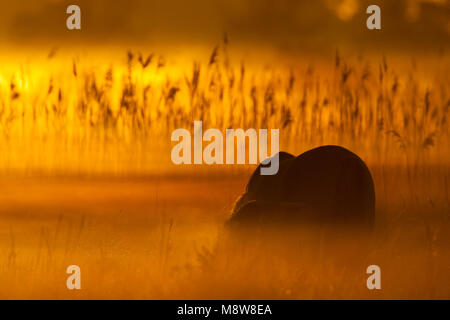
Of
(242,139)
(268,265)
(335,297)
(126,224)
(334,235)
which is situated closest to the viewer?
(335,297)

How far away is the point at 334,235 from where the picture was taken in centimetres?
684

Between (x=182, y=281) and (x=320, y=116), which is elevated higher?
(x=320, y=116)

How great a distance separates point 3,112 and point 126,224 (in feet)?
7.73

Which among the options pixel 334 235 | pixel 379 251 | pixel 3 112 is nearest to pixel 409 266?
pixel 379 251

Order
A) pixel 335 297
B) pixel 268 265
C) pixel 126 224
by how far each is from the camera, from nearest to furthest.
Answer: pixel 335 297, pixel 268 265, pixel 126 224

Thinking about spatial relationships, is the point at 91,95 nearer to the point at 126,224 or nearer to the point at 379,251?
the point at 126,224

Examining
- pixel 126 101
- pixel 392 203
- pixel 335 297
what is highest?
pixel 126 101

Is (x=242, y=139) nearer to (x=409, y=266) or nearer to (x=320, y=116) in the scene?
(x=320, y=116)

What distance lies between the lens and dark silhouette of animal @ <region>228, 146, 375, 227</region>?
7559 millimetres

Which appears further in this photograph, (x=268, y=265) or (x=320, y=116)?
(x=320, y=116)

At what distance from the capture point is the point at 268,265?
497 centimetres

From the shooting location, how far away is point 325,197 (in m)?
7.69

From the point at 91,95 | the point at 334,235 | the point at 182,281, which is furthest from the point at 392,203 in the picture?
the point at 91,95

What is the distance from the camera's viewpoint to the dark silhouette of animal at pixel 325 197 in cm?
756
